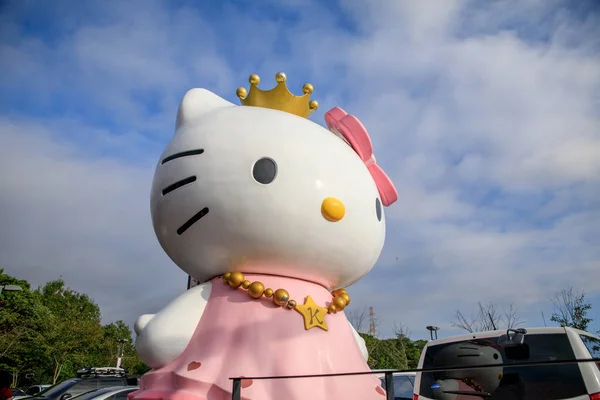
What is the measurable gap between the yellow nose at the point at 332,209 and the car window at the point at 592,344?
240 centimetres

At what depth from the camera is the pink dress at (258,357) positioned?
457 cm

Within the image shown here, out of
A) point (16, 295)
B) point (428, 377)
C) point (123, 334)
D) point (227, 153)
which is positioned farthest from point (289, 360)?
point (123, 334)

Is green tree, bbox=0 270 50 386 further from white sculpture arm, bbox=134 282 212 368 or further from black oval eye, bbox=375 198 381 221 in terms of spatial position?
black oval eye, bbox=375 198 381 221

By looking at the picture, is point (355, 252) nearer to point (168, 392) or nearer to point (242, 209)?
point (242, 209)

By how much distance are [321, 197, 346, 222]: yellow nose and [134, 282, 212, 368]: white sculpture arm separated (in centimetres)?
165

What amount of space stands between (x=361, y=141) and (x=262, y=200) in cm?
186

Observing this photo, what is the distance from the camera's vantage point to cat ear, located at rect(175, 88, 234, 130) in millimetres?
5925

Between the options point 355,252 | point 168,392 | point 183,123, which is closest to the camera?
point 168,392

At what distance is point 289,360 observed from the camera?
4.77 m

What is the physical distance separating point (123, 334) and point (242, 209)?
36429 millimetres

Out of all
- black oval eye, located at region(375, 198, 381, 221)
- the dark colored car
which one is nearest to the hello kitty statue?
black oval eye, located at region(375, 198, 381, 221)

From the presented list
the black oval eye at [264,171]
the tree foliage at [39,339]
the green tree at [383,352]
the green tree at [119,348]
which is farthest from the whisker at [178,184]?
the green tree at [119,348]

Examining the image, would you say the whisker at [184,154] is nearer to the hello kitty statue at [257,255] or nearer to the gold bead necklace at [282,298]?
the hello kitty statue at [257,255]

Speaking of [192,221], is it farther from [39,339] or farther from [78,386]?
[39,339]
